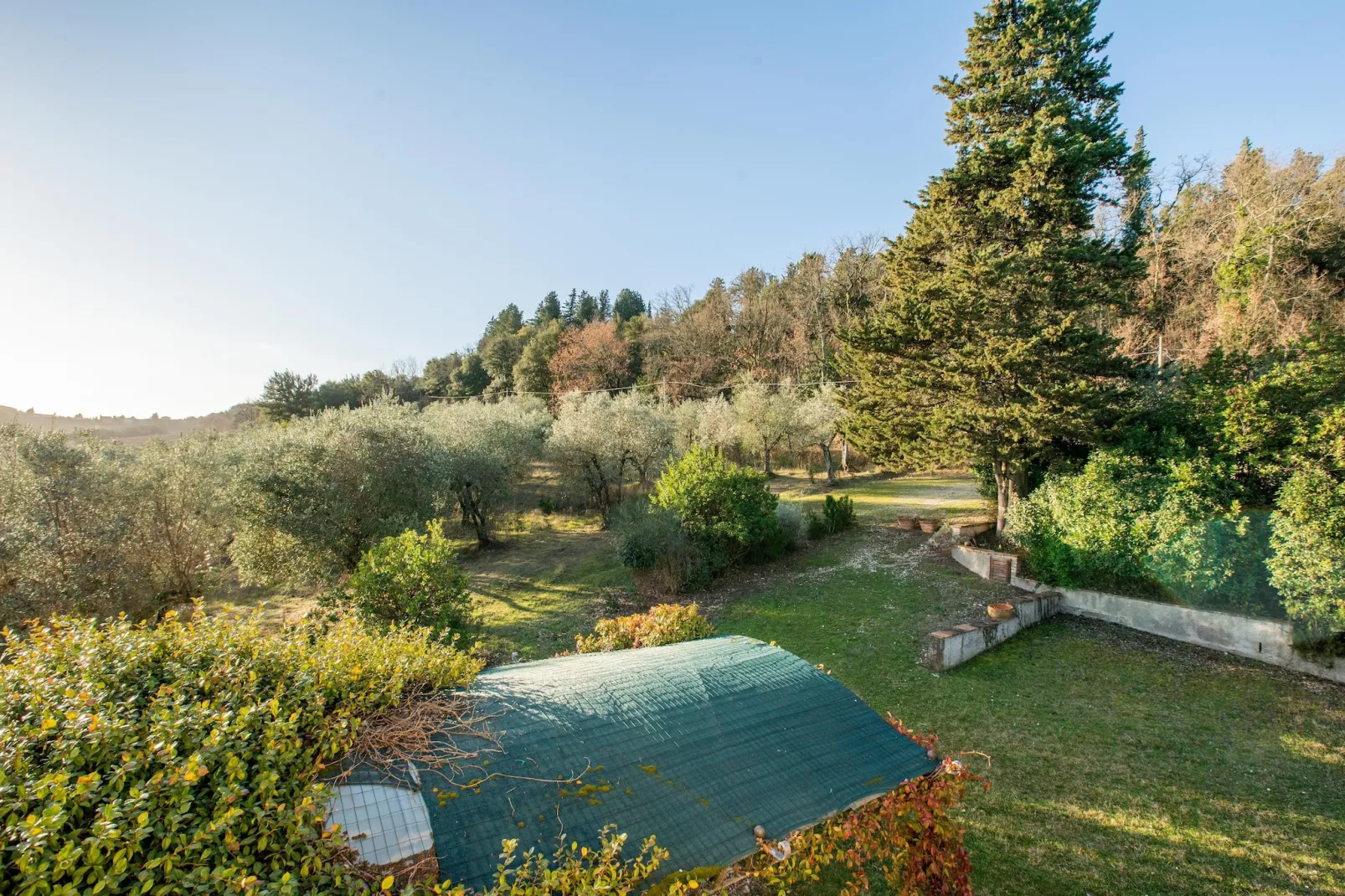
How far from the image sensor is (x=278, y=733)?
8.66 feet

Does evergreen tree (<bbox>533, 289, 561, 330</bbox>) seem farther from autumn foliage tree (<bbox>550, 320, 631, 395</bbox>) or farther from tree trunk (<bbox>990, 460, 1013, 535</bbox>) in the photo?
tree trunk (<bbox>990, 460, 1013, 535</bbox>)

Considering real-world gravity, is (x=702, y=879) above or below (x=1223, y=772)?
above

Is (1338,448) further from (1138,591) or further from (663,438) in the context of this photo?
(663,438)

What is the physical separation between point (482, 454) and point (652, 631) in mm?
15223

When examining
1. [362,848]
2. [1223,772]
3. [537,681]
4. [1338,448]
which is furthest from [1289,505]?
[362,848]

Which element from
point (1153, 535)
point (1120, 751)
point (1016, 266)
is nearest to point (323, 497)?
point (1120, 751)

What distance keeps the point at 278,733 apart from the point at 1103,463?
512 inches

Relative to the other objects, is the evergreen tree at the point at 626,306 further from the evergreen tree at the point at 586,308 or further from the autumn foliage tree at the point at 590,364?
the autumn foliage tree at the point at 590,364

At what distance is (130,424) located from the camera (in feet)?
73.7

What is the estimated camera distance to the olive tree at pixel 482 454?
20.5 m

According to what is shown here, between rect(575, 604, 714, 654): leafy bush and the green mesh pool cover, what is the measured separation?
189cm

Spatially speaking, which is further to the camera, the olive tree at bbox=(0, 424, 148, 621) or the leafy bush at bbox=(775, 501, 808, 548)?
the leafy bush at bbox=(775, 501, 808, 548)

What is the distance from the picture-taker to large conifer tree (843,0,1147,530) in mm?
11609

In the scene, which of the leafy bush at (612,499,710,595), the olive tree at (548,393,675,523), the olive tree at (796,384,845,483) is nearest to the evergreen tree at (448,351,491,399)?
the olive tree at (548,393,675,523)
